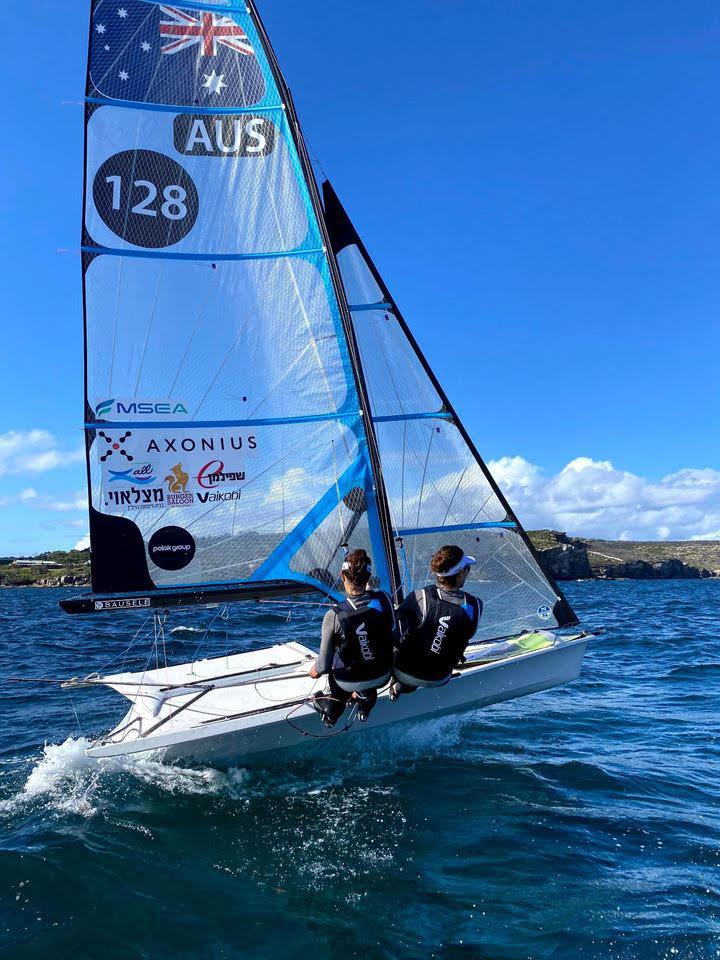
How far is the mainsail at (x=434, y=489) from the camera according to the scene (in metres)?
9.01

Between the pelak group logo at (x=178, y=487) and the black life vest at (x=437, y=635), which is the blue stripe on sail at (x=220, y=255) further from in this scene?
the black life vest at (x=437, y=635)

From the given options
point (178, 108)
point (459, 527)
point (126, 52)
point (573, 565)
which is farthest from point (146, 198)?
point (573, 565)

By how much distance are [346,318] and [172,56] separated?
4352mm

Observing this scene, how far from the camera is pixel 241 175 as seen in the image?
9.24 metres

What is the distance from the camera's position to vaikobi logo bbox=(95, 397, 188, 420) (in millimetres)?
8672

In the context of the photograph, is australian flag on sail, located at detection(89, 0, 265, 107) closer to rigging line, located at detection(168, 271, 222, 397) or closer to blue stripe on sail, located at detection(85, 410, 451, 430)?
rigging line, located at detection(168, 271, 222, 397)

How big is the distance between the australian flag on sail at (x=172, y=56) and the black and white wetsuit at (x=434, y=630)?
7.36 meters

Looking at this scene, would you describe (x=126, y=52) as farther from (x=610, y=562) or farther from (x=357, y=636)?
(x=610, y=562)

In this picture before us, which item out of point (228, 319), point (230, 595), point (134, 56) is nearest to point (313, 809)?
point (230, 595)

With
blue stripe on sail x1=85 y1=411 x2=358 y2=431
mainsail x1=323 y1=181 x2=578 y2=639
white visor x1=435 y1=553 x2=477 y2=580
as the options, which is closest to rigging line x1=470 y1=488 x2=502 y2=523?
mainsail x1=323 y1=181 x2=578 y2=639

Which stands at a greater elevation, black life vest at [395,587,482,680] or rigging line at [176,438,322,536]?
rigging line at [176,438,322,536]

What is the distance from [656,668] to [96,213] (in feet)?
42.4

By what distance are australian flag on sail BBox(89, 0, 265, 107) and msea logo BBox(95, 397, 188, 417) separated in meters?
4.09

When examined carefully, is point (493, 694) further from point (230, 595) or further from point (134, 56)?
point (134, 56)
